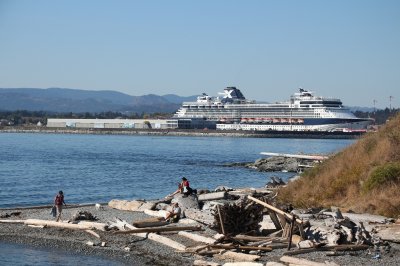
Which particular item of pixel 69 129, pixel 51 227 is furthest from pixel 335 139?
pixel 51 227

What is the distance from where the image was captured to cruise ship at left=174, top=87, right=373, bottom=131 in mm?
130625

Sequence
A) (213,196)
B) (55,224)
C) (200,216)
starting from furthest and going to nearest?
(213,196), (55,224), (200,216)

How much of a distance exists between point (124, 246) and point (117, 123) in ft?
513

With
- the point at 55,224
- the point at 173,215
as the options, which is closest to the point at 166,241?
the point at 173,215

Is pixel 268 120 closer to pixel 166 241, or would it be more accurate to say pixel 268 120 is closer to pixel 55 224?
pixel 55 224

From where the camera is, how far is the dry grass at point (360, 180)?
18.6 m

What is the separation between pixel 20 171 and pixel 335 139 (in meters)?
87.4

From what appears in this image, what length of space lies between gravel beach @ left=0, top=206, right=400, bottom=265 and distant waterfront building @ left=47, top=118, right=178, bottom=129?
13638cm

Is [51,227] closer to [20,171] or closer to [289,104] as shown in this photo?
[20,171]

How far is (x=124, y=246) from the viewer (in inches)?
620

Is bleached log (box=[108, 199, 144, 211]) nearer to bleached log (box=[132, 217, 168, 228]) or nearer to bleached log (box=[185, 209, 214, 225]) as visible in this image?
bleached log (box=[185, 209, 214, 225])

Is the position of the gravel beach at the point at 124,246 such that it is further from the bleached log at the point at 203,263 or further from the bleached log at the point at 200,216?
the bleached log at the point at 200,216

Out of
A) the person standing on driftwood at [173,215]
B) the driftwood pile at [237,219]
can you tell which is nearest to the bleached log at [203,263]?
the driftwood pile at [237,219]

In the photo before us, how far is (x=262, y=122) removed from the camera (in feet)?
456
